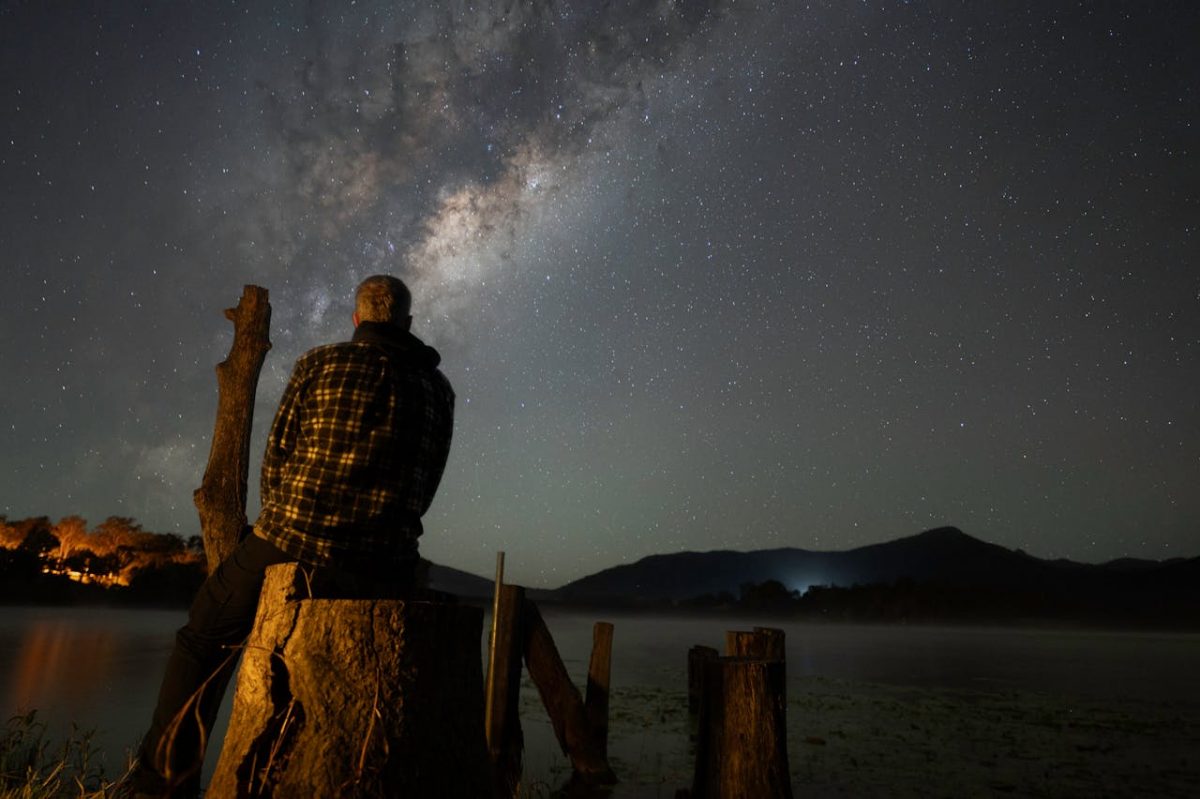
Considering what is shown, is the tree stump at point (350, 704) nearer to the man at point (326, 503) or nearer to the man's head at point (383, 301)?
the man at point (326, 503)

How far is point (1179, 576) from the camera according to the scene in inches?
6211

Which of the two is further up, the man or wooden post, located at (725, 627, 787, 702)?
the man

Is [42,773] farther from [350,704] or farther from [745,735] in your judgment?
[350,704]

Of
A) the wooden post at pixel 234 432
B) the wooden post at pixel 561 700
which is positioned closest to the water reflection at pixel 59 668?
the wooden post at pixel 561 700

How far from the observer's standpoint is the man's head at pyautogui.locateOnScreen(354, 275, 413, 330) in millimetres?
3355

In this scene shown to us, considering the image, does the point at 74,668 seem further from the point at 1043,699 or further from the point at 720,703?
the point at 1043,699

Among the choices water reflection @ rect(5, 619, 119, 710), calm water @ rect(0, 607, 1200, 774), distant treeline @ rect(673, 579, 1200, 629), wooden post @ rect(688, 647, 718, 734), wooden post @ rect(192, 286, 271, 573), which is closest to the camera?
wooden post @ rect(192, 286, 271, 573)

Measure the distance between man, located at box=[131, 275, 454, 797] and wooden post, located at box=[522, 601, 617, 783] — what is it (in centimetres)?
433

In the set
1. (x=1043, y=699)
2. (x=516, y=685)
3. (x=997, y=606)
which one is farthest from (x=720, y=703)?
(x=997, y=606)

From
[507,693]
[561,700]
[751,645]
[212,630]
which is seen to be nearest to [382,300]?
[212,630]

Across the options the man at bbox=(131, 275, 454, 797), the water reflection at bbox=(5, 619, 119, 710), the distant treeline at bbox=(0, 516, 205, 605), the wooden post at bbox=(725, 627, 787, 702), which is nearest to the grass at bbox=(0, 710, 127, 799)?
the man at bbox=(131, 275, 454, 797)

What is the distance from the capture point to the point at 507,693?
690 cm

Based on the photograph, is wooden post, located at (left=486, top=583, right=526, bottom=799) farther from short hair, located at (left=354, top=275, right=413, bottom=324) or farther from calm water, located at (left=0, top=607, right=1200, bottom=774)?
short hair, located at (left=354, top=275, right=413, bottom=324)

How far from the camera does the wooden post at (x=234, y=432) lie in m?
4.68
